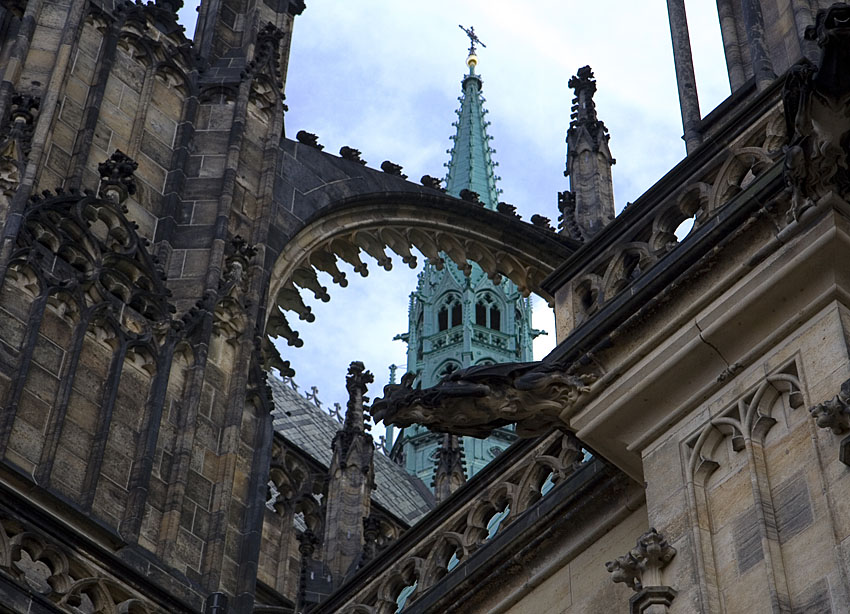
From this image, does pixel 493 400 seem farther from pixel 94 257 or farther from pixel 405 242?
pixel 405 242

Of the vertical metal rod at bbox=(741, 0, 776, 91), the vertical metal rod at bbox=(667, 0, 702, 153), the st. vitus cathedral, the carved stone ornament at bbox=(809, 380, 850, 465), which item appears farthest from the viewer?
the vertical metal rod at bbox=(667, 0, 702, 153)

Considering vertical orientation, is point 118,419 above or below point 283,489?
below

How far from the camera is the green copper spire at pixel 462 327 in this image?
36.6m

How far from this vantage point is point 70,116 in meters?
14.7

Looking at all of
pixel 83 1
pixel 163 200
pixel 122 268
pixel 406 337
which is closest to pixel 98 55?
pixel 83 1

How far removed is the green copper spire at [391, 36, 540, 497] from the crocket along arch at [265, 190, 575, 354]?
55.0ft

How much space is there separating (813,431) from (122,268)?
308 inches

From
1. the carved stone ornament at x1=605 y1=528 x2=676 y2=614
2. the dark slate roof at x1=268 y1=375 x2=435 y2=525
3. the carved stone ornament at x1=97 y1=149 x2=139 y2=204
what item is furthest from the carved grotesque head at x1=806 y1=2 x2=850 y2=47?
the dark slate roof at x1=268 y1=375 x2=435 y2=525

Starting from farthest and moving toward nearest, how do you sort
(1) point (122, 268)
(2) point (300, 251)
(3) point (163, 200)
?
(2) point (300, 251), (3) point (163, 200), (1) point (122, 268)

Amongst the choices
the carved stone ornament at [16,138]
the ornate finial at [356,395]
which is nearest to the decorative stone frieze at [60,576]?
the carved stone ornament at [16,138]

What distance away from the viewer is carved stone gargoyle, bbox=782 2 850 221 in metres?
7.63

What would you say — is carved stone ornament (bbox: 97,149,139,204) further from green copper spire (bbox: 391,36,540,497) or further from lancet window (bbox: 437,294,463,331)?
lancet window (bbox: 437,294,463,331)

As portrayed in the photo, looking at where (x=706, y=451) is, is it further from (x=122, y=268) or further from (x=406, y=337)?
(x=406, y=337)

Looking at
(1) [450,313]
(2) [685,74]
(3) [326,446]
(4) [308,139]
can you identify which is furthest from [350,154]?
(1) [450,313]
